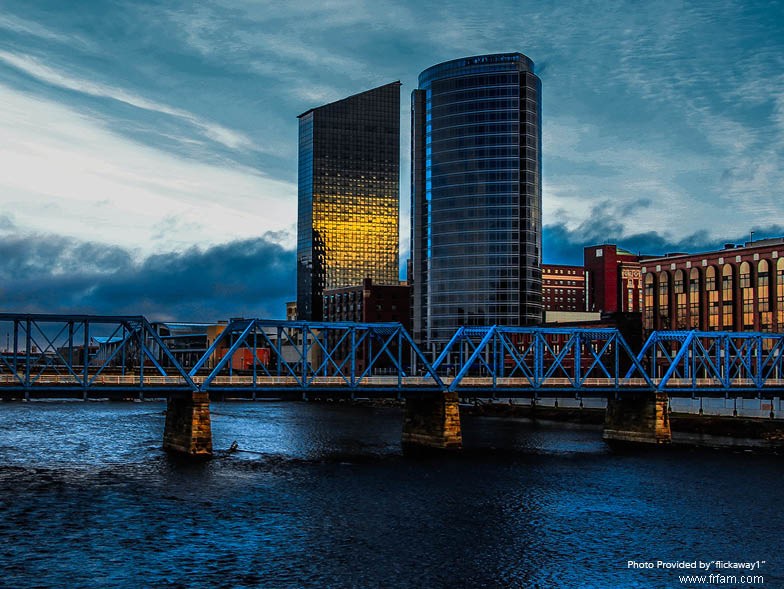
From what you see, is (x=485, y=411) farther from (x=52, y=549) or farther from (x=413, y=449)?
(x=52, y=549)

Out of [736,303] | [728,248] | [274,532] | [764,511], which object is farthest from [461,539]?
[728,248]

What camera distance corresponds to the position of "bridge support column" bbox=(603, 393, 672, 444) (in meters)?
106

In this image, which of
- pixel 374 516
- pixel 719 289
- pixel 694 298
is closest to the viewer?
pixel 374 516

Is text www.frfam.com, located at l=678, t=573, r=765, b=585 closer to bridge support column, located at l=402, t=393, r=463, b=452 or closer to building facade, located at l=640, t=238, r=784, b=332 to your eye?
bridge support column, located at l=402, t=393, r=463, b=452

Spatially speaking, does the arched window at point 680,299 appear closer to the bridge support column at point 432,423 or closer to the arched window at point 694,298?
the arched window at point 694,298

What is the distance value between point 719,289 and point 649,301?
18225 millimetres

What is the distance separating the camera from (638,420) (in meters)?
110

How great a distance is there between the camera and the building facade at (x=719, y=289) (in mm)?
157000

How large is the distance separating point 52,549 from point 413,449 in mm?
52700

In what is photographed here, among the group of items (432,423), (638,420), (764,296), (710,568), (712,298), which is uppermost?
(712,298)

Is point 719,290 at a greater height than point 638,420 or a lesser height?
greater

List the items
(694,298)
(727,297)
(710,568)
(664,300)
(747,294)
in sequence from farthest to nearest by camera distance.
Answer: (664,300) < (694,298) < (727,297) < (747,294) < (710,568)

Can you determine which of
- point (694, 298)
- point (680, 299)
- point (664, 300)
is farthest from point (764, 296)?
point (664, 300)

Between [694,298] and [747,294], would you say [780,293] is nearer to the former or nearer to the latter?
[747,294]
